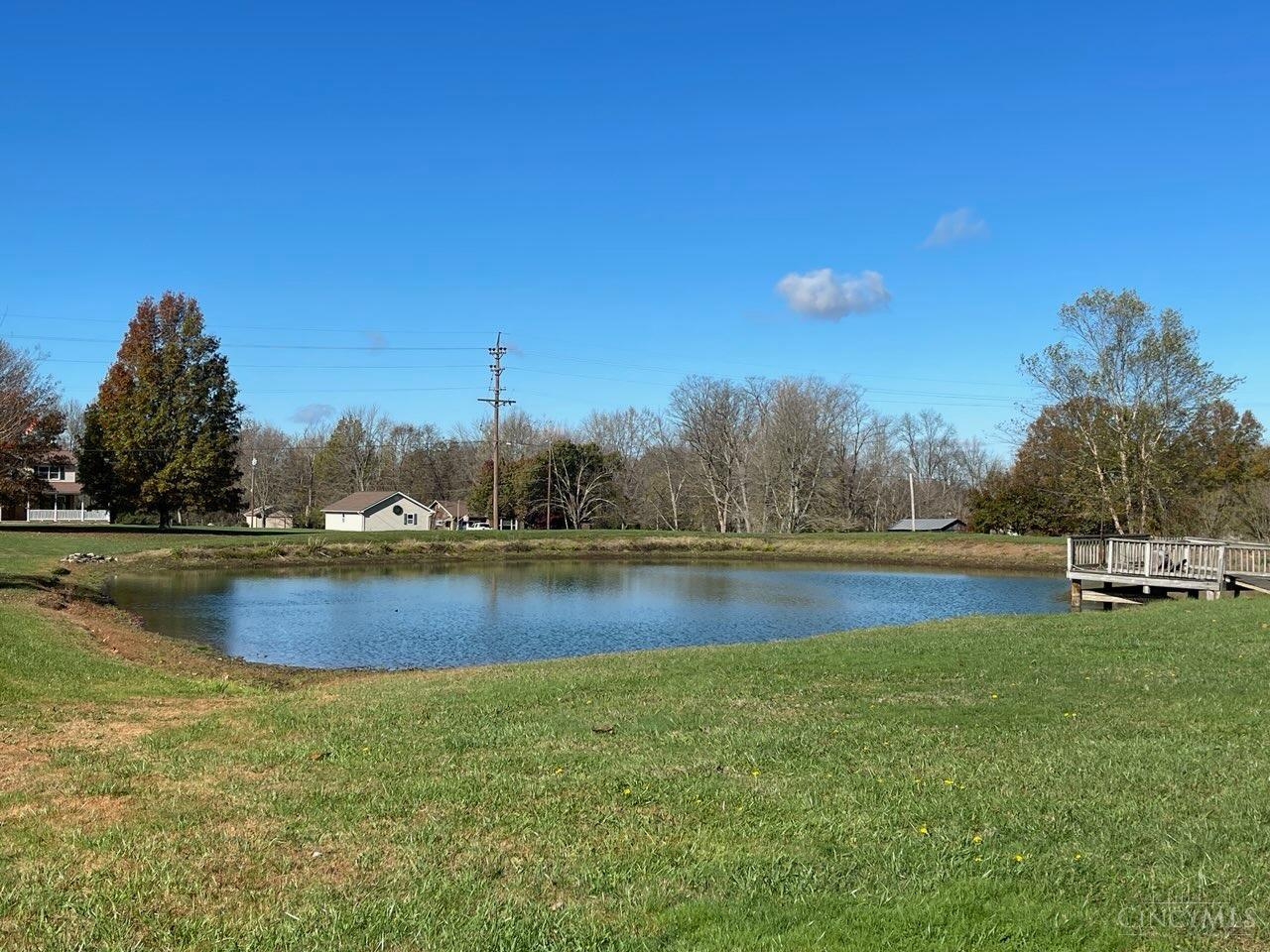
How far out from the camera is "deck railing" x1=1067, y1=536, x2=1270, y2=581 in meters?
24.3

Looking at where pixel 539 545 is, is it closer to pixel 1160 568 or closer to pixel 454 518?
pixel 1160 568

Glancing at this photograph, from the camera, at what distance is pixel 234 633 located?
76.4 ft

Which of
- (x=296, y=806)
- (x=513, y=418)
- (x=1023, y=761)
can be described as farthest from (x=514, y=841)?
(x=513, y=418)

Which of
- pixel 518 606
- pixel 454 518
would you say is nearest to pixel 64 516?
pixel 454 518

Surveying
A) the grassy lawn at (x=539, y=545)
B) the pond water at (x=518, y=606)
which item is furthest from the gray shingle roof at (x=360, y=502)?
the pond water at (x=518, y=606)

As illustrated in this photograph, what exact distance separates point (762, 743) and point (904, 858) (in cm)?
274

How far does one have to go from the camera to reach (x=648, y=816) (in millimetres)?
5852

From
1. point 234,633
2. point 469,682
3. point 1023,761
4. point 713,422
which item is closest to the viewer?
point 1023,761

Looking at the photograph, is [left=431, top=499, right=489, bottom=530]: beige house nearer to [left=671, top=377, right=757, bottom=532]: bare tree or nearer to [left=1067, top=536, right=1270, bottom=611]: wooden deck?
[left=671, top=377, right=757, bottom=532]: bare tree

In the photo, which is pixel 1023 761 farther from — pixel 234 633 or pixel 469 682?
pixel 234 633

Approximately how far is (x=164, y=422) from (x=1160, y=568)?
52179 mm

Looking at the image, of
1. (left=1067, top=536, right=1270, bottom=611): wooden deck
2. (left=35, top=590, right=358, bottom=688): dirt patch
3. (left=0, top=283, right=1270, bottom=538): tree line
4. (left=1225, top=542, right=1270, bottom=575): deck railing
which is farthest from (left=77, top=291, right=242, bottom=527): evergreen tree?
(left=1225, top=542, right=1270, bottom=575): deck railing

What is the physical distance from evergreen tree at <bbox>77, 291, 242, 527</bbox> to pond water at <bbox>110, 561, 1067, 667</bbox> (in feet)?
55.7

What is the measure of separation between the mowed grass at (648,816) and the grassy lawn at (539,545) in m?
37.3
